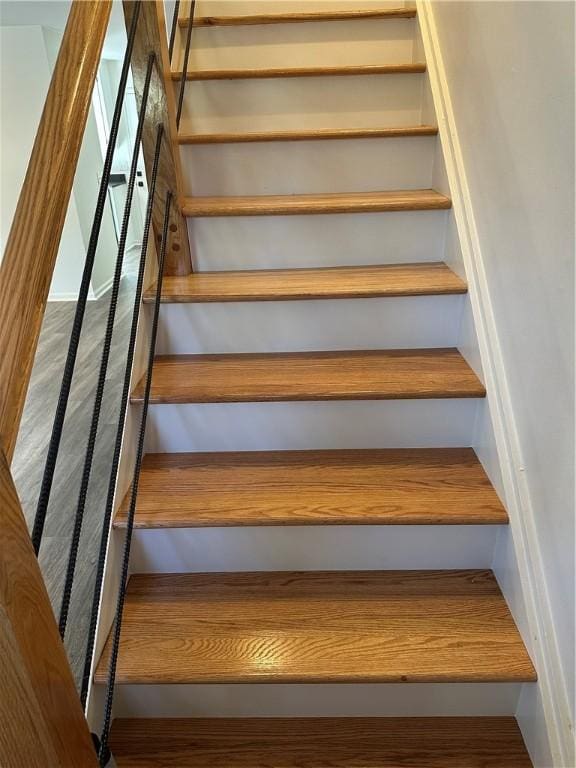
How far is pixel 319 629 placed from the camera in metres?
1.15

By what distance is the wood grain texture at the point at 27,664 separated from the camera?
2.12ft

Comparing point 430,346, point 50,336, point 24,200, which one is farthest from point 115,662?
point 50,336

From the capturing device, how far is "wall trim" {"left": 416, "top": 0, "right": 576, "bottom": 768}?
0.98 metres

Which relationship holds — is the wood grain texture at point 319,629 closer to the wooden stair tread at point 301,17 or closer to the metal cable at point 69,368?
the metal cable at point 69,368

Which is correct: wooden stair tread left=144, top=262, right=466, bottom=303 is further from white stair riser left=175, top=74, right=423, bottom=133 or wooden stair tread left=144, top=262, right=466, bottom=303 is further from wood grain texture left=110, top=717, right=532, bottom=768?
wood grain texture left=110, top=717, right=532, bottom=768

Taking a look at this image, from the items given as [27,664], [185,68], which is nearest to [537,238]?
[27,664]

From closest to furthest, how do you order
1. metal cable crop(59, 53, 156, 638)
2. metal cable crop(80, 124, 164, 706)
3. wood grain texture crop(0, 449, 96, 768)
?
wood grain texture crop(0, 449, 96, 768), metal cable crop(59, 53, 156, 638), metal cable crop(80, 124, 164, 706)

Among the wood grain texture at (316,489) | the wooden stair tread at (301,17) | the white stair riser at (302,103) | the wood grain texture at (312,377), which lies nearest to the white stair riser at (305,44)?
the wooden stair tread at (301,17)

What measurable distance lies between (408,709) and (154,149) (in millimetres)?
1497

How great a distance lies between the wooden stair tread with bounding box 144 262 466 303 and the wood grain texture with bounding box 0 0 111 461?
0.64 meters

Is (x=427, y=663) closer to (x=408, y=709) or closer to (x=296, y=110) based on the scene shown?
(x=408, y=709)

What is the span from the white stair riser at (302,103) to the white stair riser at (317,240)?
518mm

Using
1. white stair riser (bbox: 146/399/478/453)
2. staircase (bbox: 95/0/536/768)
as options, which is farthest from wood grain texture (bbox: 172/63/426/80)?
white stair riser (bbox: 146/399/478/453)

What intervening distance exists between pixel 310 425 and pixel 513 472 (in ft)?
1.61
